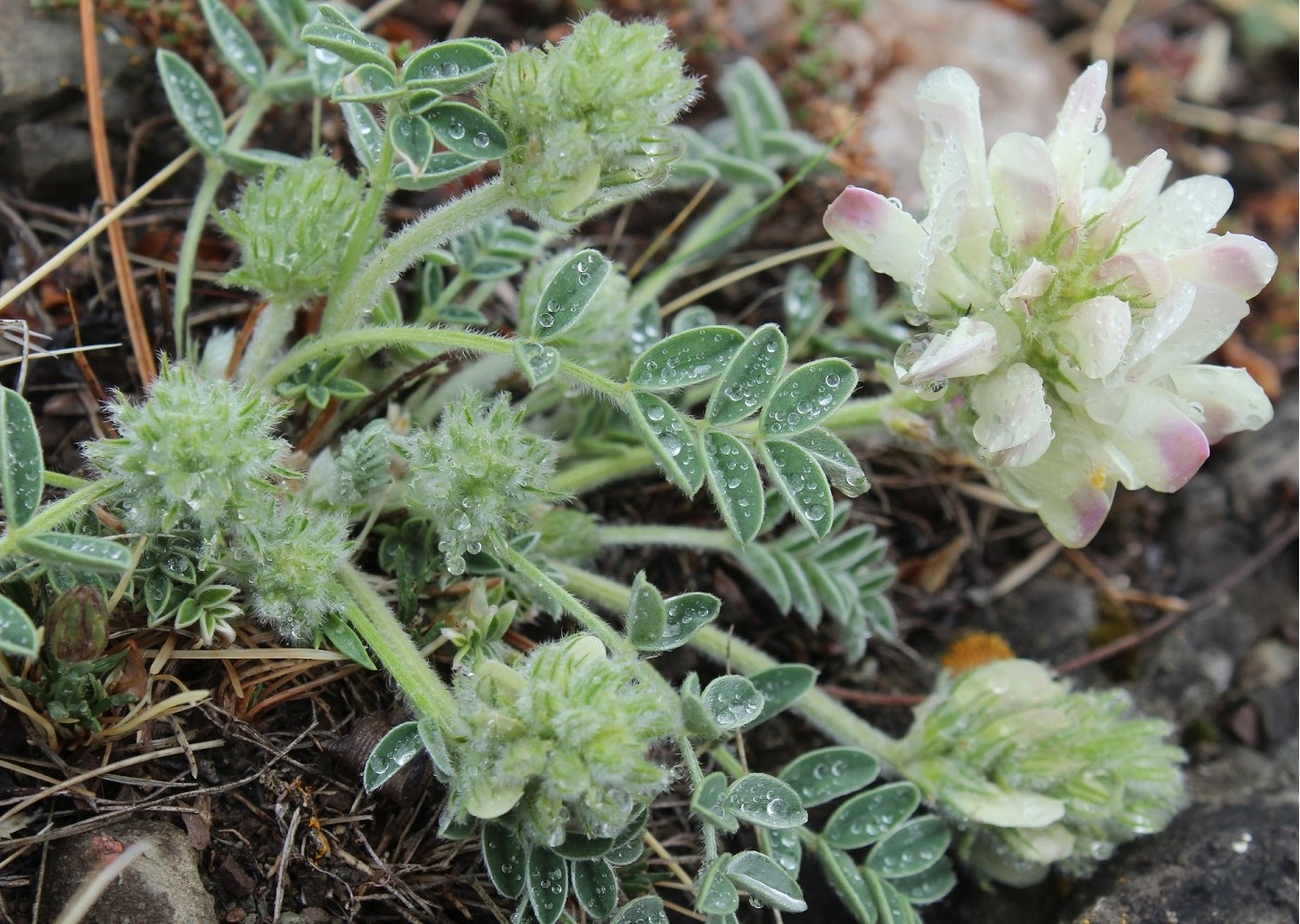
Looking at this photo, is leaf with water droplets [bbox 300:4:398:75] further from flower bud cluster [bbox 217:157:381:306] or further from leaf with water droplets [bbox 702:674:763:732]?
leaf with water droplets [bbox 702:674:763:732]

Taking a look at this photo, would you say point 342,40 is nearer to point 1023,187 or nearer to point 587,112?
point 587,112

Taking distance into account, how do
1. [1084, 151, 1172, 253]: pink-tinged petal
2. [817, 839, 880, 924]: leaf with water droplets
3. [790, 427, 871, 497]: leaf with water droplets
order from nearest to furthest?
[1084, 151, 1172, 253]: pink-tinged petal → [790, 427, 871, 497]: leaf with water droplets → [817, 839, 880, 924]: leaf with water droplets

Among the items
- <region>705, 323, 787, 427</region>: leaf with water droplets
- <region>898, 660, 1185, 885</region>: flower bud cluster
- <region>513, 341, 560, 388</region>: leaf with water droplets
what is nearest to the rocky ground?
<region>898, 660, 1185, 885</region>: flower bud cluster

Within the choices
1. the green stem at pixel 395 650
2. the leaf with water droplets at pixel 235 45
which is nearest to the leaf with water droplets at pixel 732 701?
the green stem at pixel 395 650

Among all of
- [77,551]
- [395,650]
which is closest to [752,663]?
[395,650]

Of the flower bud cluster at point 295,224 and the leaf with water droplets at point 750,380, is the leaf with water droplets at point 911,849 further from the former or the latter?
the flower bud cluster at point 295,224

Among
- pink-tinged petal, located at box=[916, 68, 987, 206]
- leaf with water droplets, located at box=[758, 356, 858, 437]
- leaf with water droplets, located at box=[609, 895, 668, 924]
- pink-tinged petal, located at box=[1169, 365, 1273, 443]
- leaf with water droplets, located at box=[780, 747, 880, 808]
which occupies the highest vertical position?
pink-tinged petal, located at box=[916, 68, 987, 206]

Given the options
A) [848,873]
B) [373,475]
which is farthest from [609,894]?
[373,475]
